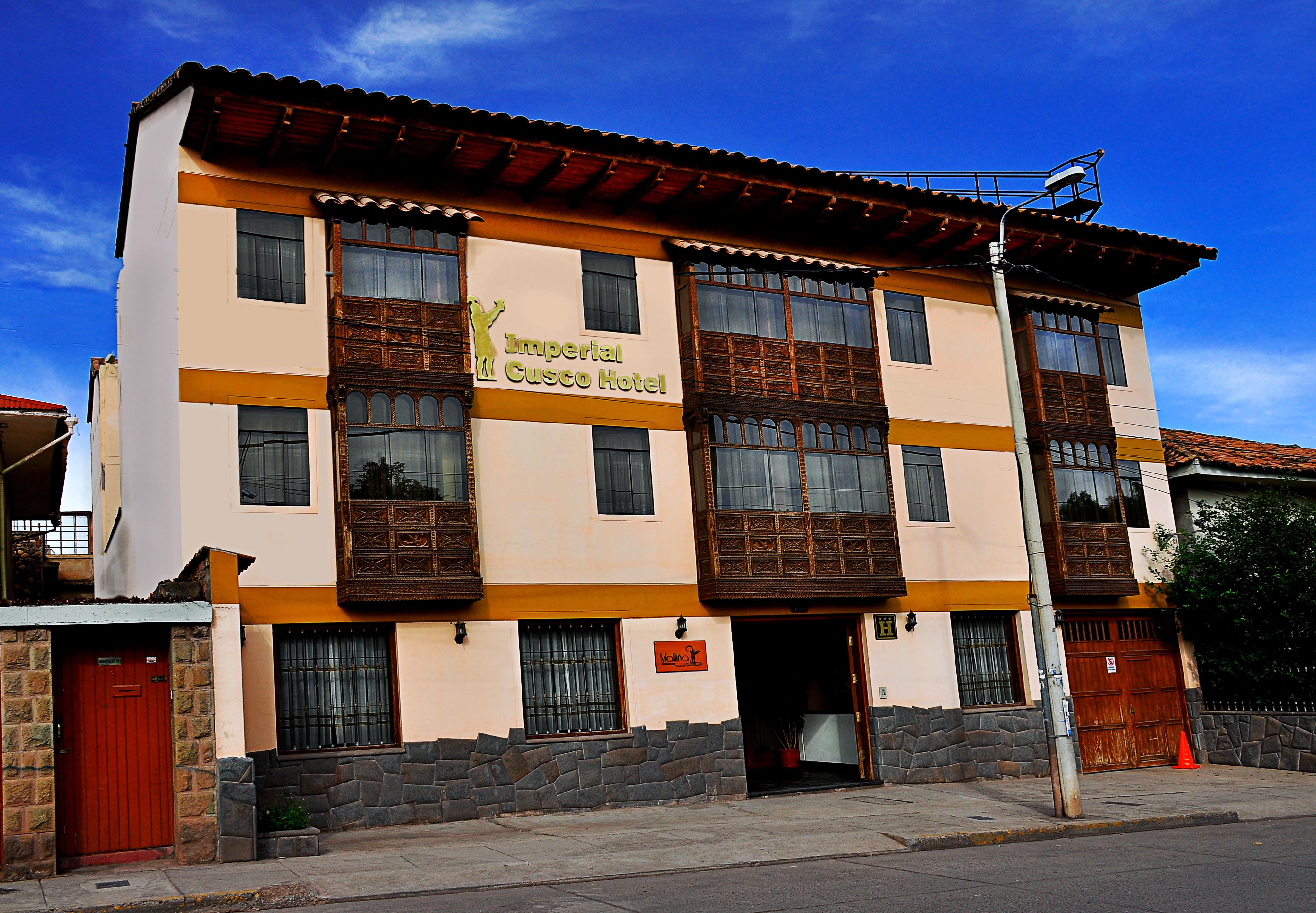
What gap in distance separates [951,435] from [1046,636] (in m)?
6.88

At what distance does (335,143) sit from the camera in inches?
628

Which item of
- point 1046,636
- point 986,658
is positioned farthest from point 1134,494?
point 1046,636

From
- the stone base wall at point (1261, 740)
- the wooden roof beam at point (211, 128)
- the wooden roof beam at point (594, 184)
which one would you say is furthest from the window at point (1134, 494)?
the wooden roof beam at point (211, 128)

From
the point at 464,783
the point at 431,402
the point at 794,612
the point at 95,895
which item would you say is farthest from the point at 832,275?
the point at 95,895

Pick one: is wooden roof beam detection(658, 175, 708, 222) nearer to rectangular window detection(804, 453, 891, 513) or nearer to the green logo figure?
the green logo figure

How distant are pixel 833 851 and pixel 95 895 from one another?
7198mm

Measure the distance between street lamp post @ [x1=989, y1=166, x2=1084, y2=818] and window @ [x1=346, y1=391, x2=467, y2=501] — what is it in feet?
24.6

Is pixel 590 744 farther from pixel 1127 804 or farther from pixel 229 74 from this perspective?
pixel 229 74

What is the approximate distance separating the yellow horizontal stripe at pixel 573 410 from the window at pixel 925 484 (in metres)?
4.47

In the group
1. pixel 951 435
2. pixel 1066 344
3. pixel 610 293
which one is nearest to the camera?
pixel 610 293

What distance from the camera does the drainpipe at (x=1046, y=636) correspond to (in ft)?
47.9

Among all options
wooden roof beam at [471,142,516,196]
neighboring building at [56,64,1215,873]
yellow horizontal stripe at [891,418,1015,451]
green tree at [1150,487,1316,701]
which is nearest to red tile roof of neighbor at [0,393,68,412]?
neighboring building at [56,64,1215,873]

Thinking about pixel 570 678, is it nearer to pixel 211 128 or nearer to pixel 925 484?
pixel 925 484

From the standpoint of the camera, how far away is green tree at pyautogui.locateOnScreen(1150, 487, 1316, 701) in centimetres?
2094
